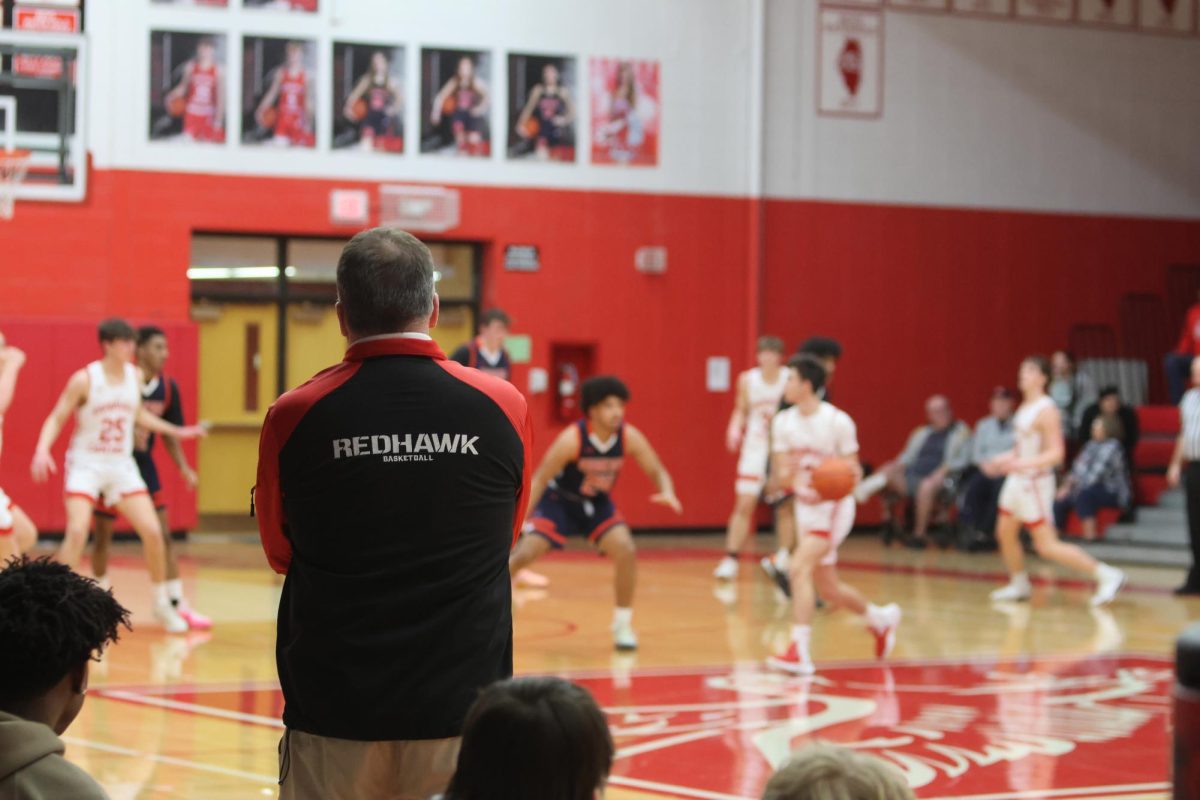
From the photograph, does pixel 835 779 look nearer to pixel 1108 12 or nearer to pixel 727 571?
pixel 727 571

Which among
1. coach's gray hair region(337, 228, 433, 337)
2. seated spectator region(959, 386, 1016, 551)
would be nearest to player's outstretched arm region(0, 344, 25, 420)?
coach's gray hair region(337, 228, 433, 337)

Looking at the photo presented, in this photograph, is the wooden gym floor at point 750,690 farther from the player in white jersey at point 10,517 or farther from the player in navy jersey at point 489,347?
the player in navy jersey at point 489,347

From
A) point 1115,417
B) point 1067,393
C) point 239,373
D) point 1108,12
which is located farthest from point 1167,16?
point 239,373

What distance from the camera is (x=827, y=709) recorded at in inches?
328

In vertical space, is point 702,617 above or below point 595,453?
below

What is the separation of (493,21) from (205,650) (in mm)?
9397

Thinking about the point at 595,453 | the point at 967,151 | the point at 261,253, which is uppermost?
the point at 967,151

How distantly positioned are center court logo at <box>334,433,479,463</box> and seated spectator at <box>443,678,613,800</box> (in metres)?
1.03

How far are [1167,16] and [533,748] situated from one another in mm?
20245

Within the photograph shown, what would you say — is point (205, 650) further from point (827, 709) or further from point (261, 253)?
point (261, 253)

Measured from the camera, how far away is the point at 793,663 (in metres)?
9.39

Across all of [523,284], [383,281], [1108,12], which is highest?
[1108,12]

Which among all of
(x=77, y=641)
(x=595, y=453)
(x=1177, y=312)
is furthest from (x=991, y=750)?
(x=1177, y=312)

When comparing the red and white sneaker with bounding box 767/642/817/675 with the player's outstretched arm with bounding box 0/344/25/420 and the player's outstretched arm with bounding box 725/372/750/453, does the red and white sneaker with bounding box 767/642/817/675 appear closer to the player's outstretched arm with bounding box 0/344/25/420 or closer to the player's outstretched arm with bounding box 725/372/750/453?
the player's outstretched arm with bounding box 0/344/25/420
